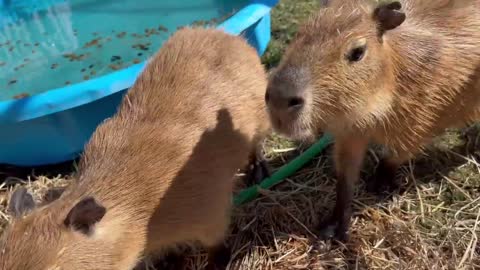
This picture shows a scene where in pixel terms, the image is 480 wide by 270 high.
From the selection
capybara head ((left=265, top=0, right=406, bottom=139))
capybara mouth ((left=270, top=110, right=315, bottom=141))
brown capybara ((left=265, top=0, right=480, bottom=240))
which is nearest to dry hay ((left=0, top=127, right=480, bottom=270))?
brown capybara ((left=265, top=0, right=480, bottom=240))

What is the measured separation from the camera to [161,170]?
2.78 m

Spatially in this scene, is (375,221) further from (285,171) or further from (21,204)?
(21,204)

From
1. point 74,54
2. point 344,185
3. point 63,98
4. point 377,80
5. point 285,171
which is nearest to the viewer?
point 377,80

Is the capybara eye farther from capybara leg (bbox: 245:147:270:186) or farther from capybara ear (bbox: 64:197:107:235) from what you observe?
capybara leg (bbox: 245:147:270:186)

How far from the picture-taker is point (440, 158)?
381 centimetres

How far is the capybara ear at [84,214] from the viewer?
2252 mm

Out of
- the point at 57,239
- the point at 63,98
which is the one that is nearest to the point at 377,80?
the point at 57,239

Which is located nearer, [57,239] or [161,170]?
[57,239]

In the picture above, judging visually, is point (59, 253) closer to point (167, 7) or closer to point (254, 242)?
point (254, 242)

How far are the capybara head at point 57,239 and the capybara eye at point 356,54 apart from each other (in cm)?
118

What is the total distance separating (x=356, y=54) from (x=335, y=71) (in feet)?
0.45

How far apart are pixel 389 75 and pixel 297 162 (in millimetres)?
1162

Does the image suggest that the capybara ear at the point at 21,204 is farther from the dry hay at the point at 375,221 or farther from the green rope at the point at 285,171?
the green rope at the point at 285,171

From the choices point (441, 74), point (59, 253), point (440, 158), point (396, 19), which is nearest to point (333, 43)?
point (396, 19)
